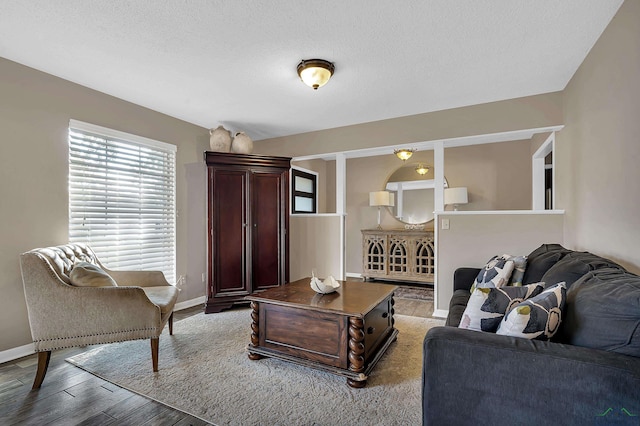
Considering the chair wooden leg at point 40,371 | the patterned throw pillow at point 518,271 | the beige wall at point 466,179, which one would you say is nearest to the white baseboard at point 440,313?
the patterned throw pillow at point 518,271

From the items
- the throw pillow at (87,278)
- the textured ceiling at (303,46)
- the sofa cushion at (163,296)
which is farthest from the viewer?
the sofa cushion at (163,296)

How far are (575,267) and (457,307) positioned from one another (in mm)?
803

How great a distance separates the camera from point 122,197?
334 centimetres

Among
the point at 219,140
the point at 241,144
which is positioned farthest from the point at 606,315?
the point at 219,140

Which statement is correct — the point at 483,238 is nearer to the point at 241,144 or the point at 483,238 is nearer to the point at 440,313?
the point at 440,313

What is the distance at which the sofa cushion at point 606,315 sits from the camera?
42.9 inches

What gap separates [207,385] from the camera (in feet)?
6.76

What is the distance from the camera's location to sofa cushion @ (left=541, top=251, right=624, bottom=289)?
1630 millimetres

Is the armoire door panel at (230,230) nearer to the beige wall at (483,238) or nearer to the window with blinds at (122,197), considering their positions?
the window with blinds at (122,197)

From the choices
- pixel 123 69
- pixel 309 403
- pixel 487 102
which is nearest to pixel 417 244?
pixel 487 102

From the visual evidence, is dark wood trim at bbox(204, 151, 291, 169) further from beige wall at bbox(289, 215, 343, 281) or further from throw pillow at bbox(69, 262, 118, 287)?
throw pillow at bbox(69, 262, 118, 287)

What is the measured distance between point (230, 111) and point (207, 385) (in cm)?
291

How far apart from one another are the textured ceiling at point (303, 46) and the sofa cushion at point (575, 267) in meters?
1.53

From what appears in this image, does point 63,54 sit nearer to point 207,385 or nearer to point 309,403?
point 207,385
